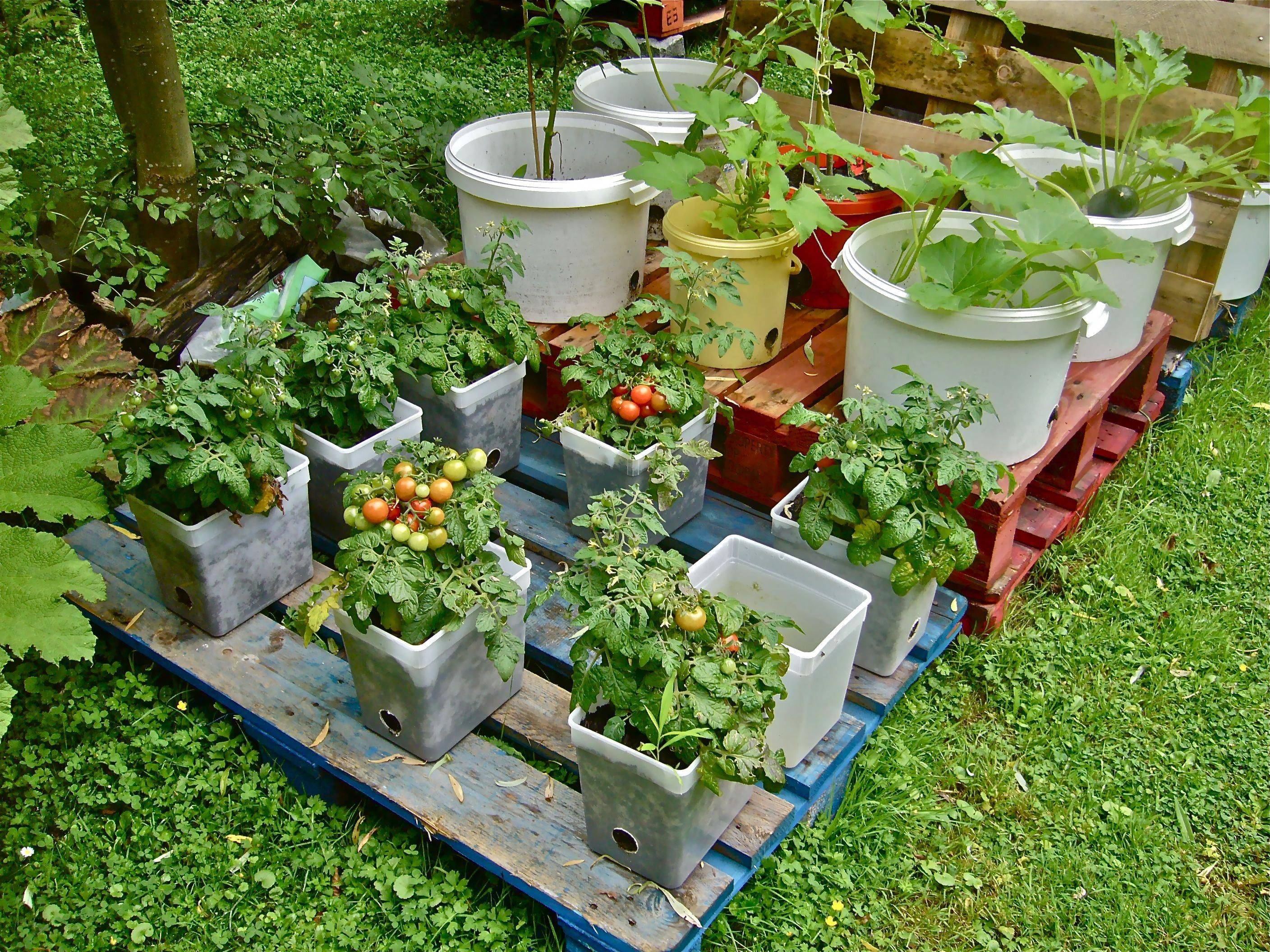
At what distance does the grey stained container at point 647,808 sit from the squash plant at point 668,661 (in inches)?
1.4

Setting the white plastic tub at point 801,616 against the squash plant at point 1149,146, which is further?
the squash plant at point 1149,146

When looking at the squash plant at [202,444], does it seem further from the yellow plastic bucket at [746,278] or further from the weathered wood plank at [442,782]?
the yellow plastic bucket at [746,278]

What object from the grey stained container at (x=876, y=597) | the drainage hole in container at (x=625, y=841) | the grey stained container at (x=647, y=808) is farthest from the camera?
the grey stained container at (x=876, y=597)

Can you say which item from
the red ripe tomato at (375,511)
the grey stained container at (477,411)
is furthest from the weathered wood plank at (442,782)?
the grey stained container at (477,411)

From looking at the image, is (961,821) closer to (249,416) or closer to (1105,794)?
(1105,794)

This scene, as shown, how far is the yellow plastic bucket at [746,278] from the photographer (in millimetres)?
2770

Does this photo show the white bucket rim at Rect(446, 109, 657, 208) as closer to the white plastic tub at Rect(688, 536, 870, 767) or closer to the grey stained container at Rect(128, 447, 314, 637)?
the grey stained container at Rect(128, 447, 314, 637)

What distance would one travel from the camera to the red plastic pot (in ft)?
10.2

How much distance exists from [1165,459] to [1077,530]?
0.49 m

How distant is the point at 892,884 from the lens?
221 cm

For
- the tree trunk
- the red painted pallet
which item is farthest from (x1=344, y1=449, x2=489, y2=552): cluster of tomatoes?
the tree trunk

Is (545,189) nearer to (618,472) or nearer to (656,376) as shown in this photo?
(656,376)

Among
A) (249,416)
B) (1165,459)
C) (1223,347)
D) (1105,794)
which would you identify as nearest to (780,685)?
(1105,794)

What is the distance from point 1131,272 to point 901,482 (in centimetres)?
114
